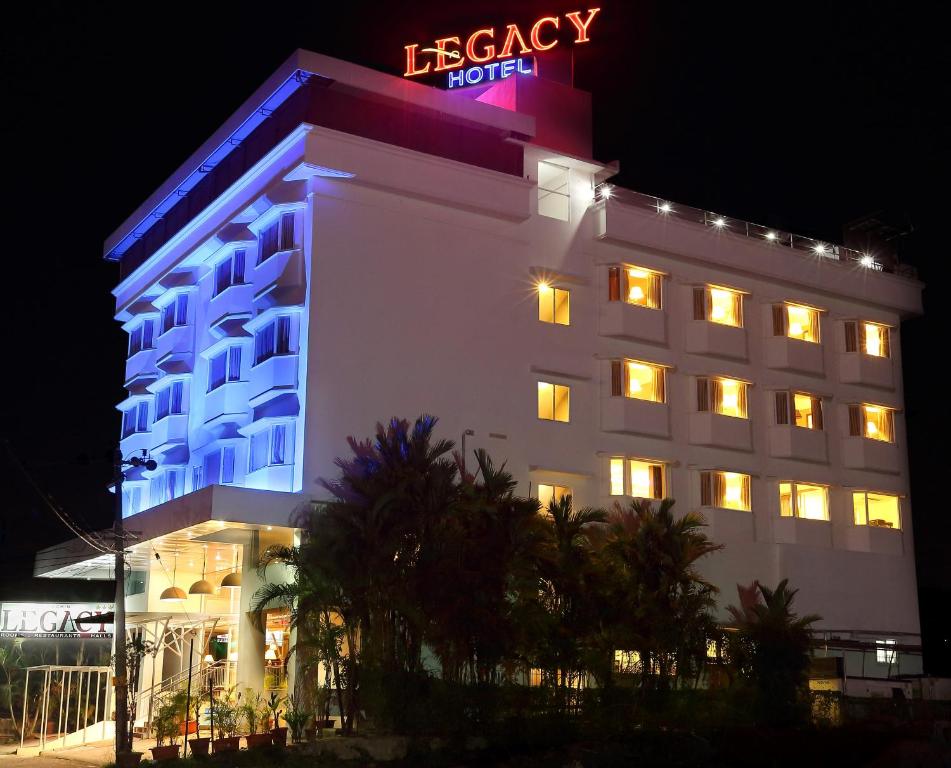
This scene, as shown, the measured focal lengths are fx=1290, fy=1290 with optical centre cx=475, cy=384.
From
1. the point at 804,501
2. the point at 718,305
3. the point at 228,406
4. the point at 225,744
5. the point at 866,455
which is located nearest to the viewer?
the point at 225,744

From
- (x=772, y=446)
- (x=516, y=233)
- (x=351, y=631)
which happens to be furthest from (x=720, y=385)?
(x=351, y=631)

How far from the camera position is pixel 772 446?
50031 mm

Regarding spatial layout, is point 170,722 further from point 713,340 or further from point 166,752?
point 713,340

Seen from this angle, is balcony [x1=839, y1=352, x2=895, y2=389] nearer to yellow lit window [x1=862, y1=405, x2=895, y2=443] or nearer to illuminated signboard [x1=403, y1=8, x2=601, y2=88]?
yellow lit window [x1=862, y1=405, x2=895, y2=443]

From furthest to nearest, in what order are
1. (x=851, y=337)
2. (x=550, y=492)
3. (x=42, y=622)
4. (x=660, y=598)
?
(x=851, y=337)
(x=42, y=622)
(x=550, y=492)
(x=660, y=598)

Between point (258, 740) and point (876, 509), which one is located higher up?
point (876, 509)

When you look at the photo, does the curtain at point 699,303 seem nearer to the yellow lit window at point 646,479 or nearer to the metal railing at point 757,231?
the metal railing at point 757,231

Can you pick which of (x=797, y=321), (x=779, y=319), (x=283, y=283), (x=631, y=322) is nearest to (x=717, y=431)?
(x=631, y=322)

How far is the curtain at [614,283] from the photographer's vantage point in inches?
1881

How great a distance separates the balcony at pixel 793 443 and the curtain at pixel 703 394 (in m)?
3.14

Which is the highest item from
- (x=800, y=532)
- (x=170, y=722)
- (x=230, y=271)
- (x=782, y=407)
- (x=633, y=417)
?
(x=230, y=271)

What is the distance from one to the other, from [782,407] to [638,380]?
650 cm

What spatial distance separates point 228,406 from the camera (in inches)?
1777

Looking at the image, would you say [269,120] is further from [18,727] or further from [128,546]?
[18,727]
